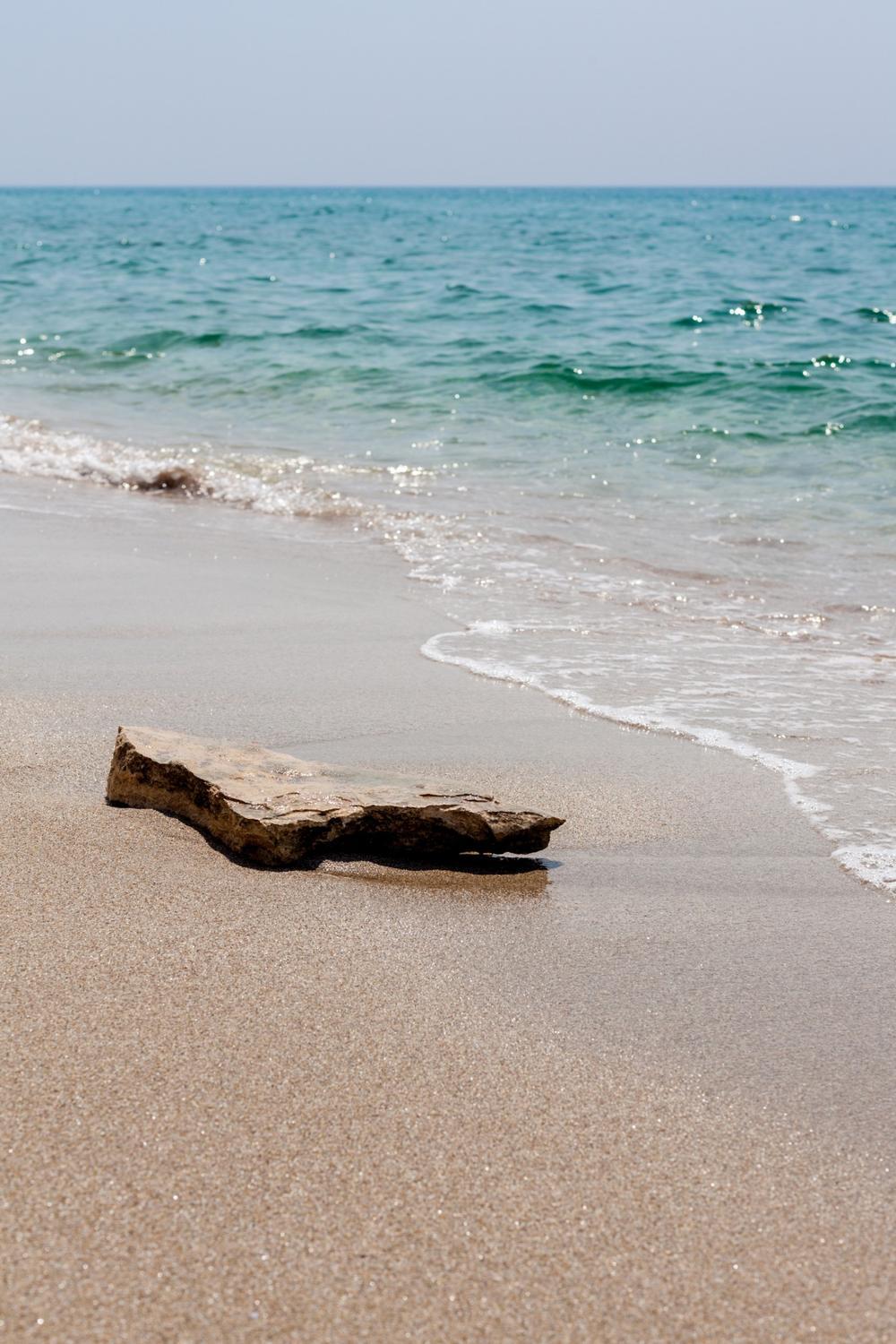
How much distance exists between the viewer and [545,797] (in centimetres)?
322

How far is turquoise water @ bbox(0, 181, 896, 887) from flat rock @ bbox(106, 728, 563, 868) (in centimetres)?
86

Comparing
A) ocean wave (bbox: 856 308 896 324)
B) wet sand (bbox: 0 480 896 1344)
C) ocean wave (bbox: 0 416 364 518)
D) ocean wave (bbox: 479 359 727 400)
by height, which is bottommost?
wet sand (bbox: 0 480 896 1344)

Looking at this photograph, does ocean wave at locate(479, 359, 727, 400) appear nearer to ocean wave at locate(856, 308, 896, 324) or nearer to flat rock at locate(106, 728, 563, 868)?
ocean wave at locate(856, 308, 896, 324)

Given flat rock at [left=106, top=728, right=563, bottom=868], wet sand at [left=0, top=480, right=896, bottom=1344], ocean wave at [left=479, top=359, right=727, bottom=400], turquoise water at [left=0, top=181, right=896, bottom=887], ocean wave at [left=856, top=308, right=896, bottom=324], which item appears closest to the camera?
wet sand at [left=0, top=480, right=896, bottom=1344]

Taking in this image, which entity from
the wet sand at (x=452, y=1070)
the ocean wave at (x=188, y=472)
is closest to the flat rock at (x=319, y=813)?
the wet sand at (x=452, y=1070)

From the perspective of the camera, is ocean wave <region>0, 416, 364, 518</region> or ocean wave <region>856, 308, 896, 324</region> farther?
ocean wave <region>856, 308, 896, 324</region>

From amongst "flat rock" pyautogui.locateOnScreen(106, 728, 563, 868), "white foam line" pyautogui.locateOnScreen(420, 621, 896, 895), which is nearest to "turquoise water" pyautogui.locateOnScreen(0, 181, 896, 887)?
"white foam line" pyautogui.locateOnScreen(420, 621, 896, 895)

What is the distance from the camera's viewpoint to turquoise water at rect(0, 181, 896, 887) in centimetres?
432

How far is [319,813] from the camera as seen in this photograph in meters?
2.75

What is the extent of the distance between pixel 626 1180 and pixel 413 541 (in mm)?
4725

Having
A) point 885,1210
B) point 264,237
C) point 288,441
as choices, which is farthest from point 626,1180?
point 264,237

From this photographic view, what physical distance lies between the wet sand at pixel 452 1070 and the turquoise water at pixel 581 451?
56 cm

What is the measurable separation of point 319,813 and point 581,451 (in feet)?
20.7

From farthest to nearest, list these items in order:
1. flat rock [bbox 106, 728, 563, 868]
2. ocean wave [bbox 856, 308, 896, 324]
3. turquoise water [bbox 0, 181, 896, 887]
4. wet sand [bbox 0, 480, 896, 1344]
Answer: ocean wave [bbox 856, 308, 896, 324] < turquoise water [bbox 0, 181, 896, 887] < flat rock [bbox 106, 728, 563, 868] < wet sand [bbox 0, 480, 896, 1344]
